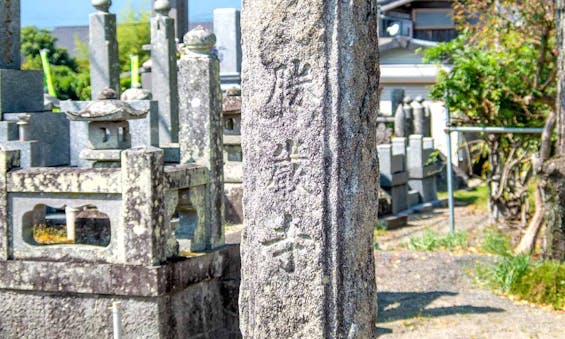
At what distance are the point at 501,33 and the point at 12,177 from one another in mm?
8964

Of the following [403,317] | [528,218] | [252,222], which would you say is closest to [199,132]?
[403,317]

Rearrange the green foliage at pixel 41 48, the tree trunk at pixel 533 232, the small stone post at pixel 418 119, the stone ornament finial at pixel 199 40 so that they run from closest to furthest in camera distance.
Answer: the stone ornament finial at pixel 199 40, the tree trunk at pixel 533 232, the small stone post at pixel 418 119, the green foliage at pixel 41 48

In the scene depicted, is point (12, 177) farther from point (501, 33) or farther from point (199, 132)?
point (501, 33)

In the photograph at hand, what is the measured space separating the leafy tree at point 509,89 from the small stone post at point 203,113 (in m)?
6.32

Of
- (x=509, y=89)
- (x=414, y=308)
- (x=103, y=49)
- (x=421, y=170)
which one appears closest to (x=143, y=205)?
(x=414, y=308)

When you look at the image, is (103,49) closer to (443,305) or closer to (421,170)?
(421,170)

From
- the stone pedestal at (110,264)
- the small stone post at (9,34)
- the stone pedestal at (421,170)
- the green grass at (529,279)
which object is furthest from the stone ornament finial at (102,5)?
the stone pedestal at (110,264)

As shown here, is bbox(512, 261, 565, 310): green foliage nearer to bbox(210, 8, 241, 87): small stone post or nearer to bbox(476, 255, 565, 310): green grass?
bbox(476, 255, 565, 310): green grass

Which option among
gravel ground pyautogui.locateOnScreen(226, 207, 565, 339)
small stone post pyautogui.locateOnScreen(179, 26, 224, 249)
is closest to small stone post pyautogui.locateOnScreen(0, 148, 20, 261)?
small stone post pyautogui.locateOnScreen(179, 26, 224, 249)

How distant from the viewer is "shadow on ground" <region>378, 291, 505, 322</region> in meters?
8.55

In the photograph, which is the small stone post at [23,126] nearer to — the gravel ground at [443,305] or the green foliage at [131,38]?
the gravel ground at [443,305]

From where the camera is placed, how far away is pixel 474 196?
1992cm

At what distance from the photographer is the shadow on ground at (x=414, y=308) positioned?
855 cm

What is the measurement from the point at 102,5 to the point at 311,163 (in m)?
10.8
